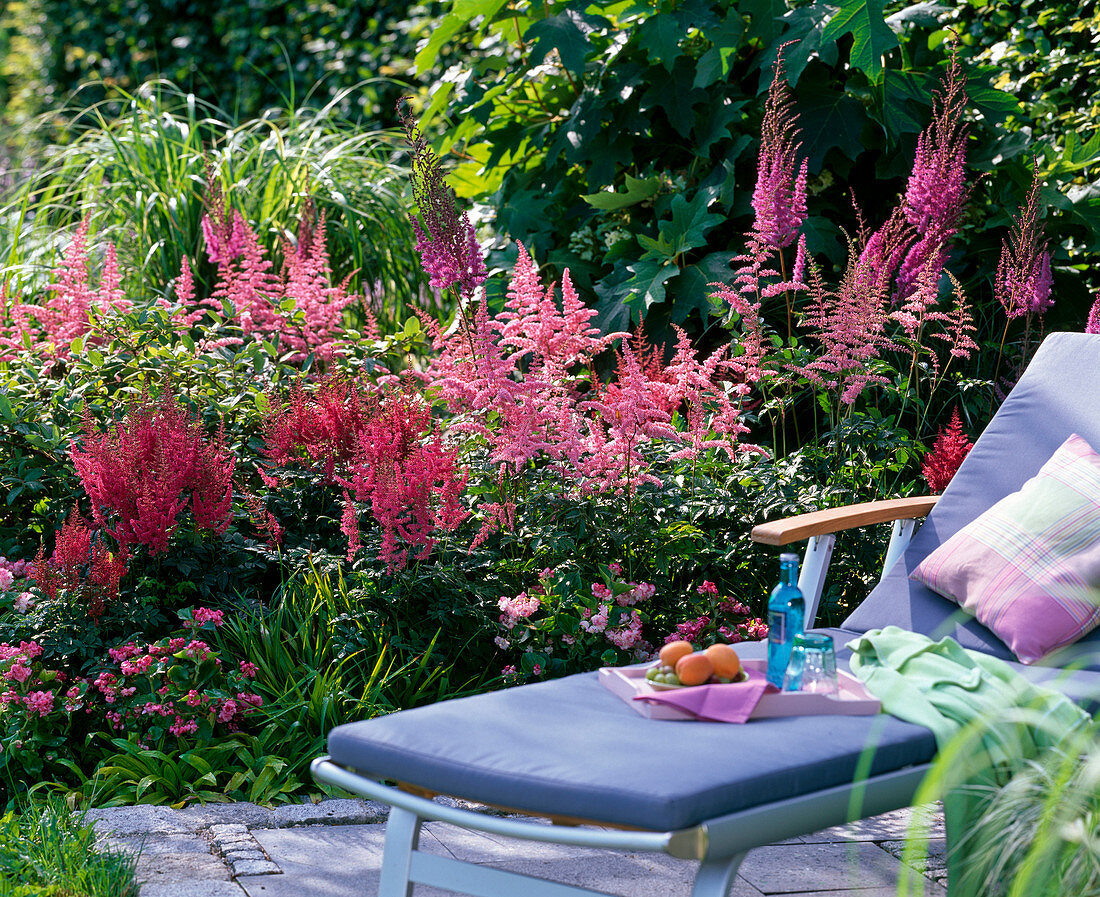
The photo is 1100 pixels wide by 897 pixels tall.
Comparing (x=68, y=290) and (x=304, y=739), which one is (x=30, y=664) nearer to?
(x=304, y=739)

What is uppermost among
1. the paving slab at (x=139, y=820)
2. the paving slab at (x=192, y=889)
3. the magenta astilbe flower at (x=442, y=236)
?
the magenta astilbe flower at (x=442, y=236)

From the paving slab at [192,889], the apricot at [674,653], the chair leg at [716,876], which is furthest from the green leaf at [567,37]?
the chair leg at [716,876]

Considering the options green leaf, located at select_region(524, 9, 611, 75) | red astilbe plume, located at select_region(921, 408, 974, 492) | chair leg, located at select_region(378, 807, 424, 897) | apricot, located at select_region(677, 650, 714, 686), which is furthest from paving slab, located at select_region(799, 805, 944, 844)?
green leaf, located at select_region(524, 9, 611, 75)

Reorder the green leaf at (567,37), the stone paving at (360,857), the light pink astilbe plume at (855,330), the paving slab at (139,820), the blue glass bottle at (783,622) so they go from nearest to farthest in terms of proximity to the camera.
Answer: the blue glass bottle at (783,622)
the stone paving at (360,857)
the paving slab at (139,820)
the light pink astilbe plume at (855,330)
the green leaf at (567,37)

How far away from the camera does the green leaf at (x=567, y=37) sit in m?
4.35

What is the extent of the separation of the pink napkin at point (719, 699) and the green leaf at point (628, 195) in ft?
8.85

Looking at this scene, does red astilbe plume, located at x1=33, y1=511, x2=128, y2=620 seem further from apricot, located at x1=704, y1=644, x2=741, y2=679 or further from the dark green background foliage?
the dark green background foliage

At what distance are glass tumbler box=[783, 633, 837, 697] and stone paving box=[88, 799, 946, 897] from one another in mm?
419

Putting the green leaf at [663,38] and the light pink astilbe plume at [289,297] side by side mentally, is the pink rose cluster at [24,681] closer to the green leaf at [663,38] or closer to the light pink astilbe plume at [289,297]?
the light pink astilbe plume at [289,297]

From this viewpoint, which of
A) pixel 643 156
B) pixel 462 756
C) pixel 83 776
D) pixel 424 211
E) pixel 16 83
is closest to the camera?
pixel 462 756

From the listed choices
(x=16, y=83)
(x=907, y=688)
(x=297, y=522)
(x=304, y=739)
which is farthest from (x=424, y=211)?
(x=16, y=83)

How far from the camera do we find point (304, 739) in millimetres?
2879

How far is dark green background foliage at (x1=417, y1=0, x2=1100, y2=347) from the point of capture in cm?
418

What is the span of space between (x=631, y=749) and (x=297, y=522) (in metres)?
1.94
